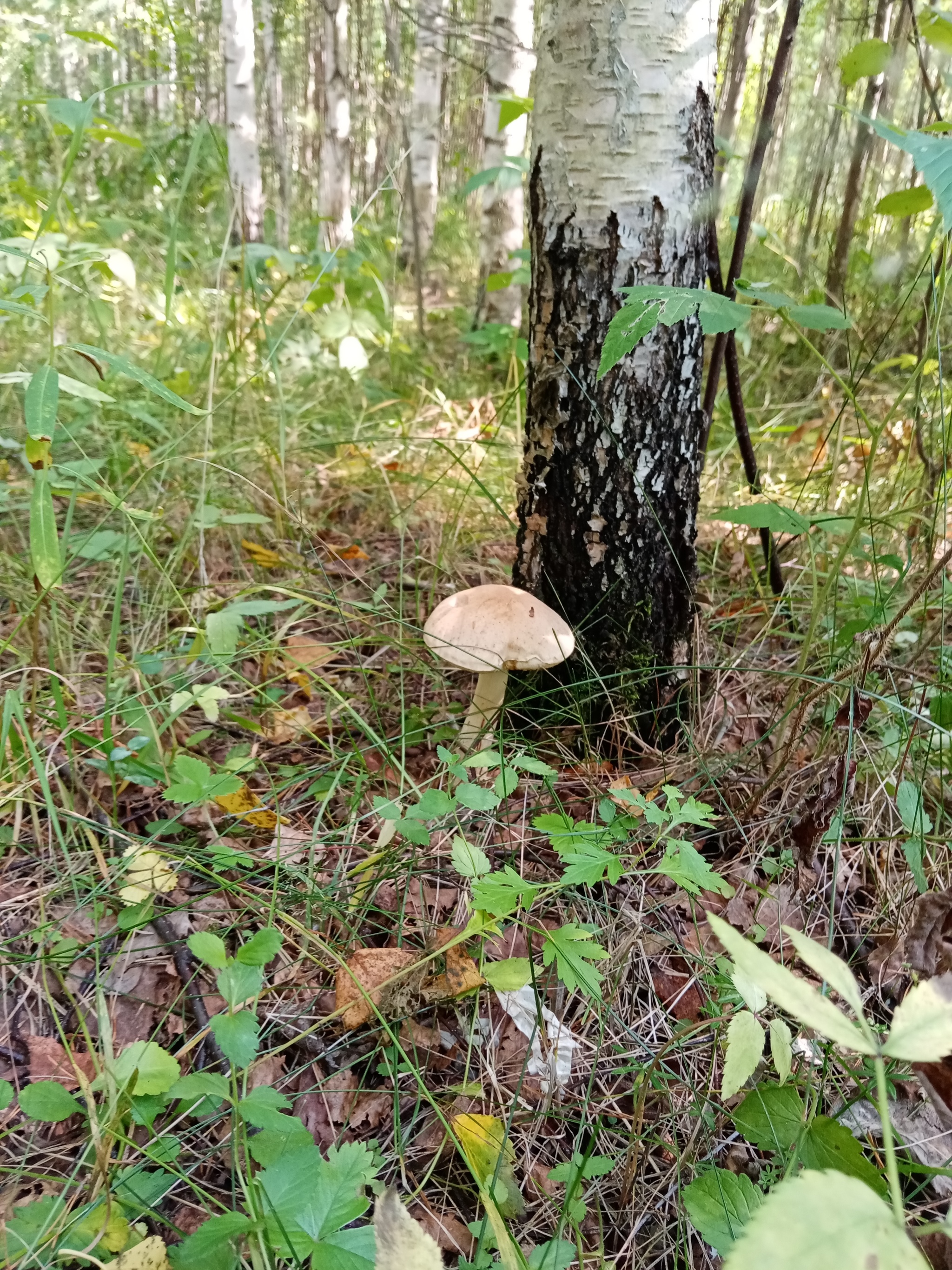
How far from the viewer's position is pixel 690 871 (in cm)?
116

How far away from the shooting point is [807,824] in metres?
1.49

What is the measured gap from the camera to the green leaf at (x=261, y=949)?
1.02m

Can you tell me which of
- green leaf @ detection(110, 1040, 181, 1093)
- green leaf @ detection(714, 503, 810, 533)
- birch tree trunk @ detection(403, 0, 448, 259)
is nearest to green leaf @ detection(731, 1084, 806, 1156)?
green leaf @ detection(110, 1040, 181, 1093)

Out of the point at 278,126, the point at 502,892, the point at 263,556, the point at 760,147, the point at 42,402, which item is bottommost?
the point at 502,892

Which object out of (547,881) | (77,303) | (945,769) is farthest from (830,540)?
(77,303)

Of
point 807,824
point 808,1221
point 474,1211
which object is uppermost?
point 808,1221

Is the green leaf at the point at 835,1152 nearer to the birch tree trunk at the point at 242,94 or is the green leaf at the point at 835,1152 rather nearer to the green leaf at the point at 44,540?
the green leaf at the point at 44,540

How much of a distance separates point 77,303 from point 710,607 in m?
3.30

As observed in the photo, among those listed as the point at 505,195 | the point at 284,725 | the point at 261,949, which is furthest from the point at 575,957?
the point at 505,195

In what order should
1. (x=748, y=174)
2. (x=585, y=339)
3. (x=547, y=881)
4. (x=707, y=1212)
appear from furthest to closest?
(x=748, y=174), (x=585, y=339), (x=547, y=881), (x=707, y=1212)

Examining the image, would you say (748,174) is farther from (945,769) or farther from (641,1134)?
(641,1134)

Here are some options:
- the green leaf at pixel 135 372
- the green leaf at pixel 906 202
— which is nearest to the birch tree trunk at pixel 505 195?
the green leaf at pixel 906 202

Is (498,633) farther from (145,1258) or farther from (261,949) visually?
(145,1258)

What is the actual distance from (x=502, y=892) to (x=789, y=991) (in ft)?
1.98
